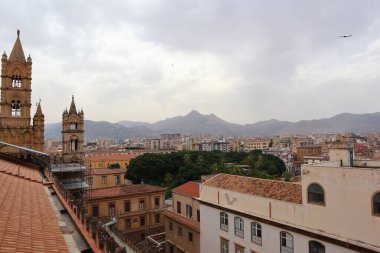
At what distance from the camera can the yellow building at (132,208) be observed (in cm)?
3219

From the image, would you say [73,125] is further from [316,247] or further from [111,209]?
[316,247]

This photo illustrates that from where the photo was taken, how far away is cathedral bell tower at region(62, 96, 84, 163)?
4222 centimetres

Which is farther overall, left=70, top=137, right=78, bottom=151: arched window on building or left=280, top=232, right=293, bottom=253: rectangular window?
left=70, top=137, right=78, bottom=151: arched window on building

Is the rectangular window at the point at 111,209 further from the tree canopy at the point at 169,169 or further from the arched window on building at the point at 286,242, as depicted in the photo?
the arched window on building at the point at 286,242

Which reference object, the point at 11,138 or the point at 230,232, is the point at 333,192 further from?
the point at 11,138

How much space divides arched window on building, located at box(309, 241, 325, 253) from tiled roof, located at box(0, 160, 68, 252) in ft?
40.9

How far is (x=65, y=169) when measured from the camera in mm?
28016

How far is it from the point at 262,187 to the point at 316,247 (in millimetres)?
5041

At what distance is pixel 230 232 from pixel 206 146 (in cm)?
16240

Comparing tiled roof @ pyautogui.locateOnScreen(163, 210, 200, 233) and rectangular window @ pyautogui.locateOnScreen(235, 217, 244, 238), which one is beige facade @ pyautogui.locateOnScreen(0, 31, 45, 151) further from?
rectangular window @ pyautogui.locateOnScreen(235, 217, 244, 238)

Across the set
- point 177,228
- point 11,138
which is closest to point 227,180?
point 177,228

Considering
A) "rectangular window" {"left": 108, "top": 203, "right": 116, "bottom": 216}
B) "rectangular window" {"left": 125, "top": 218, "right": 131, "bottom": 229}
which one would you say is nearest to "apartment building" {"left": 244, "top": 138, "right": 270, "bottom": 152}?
"rectangular window" {"left": 125, "top": 218, "right": 131, "bottom": 229}

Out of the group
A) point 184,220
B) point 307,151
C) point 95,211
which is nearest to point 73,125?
point 95,211

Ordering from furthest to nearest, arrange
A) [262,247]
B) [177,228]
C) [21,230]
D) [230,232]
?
[177,228] → [230,232] → [262,247] → [21,230]
